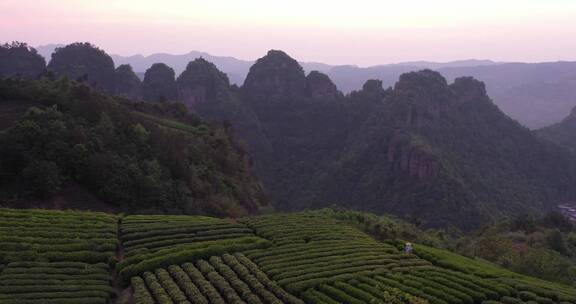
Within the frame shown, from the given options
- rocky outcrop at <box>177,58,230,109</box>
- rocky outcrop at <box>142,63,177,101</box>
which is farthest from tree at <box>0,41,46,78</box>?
rocky outcrop at <box>177,58,230,109</box>

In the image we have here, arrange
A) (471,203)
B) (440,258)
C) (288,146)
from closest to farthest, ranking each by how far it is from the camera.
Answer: (440,258)
(471,203)
(288,146)

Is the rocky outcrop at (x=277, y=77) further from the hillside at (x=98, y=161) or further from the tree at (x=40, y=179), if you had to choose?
the tree at (x=40, y=179)

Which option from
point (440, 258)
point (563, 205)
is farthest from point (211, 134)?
point (563, 205)

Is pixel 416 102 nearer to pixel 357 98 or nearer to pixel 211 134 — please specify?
pixel 357 98

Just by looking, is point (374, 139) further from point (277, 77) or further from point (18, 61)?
point (18, 61)

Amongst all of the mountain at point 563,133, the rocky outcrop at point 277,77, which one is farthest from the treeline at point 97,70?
the mountain at point 563,133

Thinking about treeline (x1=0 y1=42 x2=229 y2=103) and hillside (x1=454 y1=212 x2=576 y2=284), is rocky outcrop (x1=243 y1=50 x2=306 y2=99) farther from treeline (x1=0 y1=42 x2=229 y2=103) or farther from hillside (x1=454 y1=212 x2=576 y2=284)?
hillside (x1=454 y1=212 x2=576 y2=284)

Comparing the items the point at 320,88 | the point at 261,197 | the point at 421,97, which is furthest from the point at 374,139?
the point at 261,197
